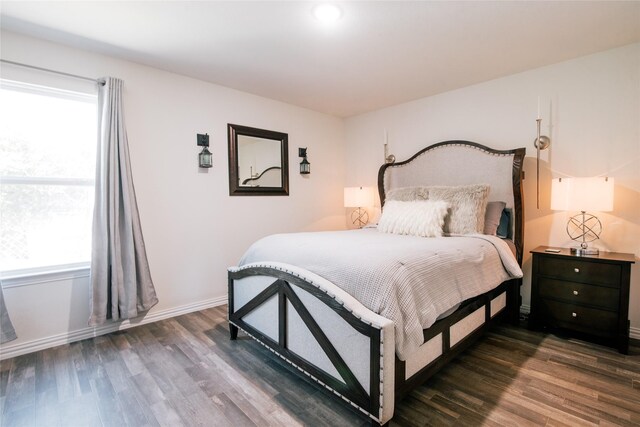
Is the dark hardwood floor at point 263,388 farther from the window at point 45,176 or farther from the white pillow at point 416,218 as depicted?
the white pillow at point 416,218

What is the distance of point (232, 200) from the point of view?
3496 millimetres

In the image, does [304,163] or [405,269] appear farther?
[304,163]

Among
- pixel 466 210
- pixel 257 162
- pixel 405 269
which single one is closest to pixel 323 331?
pixel 405 269

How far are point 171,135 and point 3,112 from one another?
116 cm

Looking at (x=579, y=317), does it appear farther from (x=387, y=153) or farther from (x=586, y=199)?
(x=387, y=153)

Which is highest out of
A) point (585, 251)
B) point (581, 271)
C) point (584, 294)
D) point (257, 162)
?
point (257, 162)

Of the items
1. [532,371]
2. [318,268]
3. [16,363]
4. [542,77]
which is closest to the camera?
[318,268]

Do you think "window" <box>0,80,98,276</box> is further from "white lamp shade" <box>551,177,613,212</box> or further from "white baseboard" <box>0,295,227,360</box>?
"white lamp shade" <box>551,177,613,212</box>

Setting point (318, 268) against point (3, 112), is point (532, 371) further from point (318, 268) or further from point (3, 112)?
point (3, 112)

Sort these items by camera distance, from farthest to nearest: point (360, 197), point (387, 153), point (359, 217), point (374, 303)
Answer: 1. point (359, 217)
2. point (387, 153)
3. point (360, 197)
4. point (374, 303)

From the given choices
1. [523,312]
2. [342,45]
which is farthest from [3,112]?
[523,312]

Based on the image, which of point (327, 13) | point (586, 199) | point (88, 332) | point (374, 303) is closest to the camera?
point (374, 303)

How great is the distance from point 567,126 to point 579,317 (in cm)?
166

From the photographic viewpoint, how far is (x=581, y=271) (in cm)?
239
